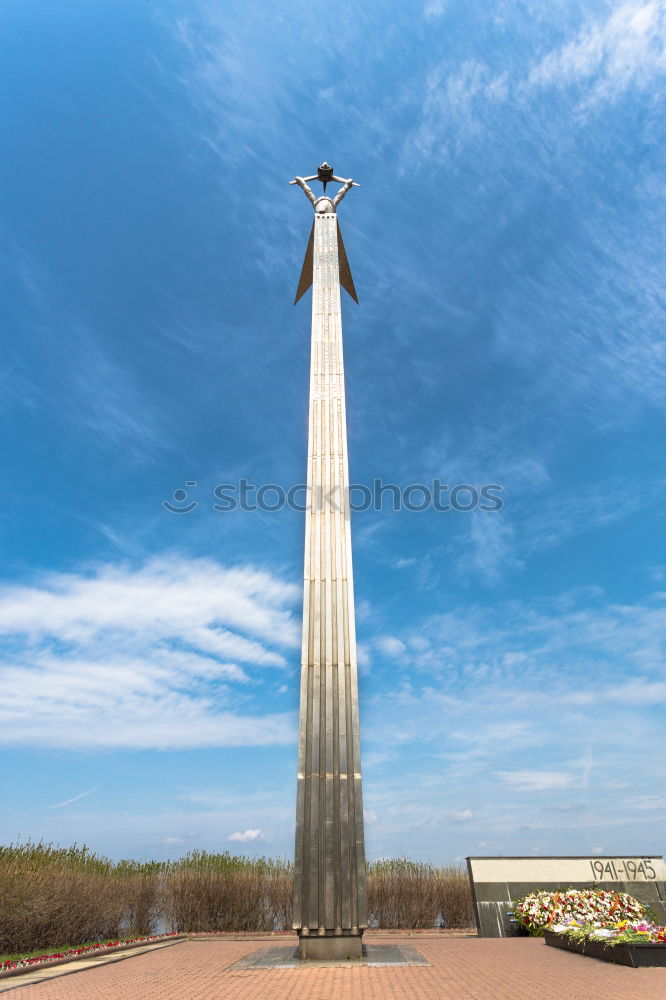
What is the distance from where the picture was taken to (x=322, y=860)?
31.5 feet

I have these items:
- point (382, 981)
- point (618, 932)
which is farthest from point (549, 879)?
point (382, 981)

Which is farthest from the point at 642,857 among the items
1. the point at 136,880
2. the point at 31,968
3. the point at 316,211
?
the point at 316,211

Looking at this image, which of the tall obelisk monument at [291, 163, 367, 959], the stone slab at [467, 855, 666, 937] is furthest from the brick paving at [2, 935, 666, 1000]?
the stone slab at [467, 855, 666, 937]

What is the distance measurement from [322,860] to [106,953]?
231 inches

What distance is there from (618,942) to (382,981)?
3945 millimetres

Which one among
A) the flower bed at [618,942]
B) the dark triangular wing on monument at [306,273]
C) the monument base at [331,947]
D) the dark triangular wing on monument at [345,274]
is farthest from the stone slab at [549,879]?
the dark triangular wing on monument at [306,273]

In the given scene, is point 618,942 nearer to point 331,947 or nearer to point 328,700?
point 331,947

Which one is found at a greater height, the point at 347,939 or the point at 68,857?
the point at 68,857

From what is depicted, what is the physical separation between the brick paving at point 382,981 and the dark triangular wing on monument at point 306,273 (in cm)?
1654

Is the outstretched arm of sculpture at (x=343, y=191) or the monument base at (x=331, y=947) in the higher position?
the outstretched arm of sculpture at (x=343, y=191)

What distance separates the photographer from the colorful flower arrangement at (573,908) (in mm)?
11898

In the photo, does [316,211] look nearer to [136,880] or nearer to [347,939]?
[347,939]

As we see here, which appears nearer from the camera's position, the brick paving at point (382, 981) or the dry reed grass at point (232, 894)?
the brick paving at point (382, 981)

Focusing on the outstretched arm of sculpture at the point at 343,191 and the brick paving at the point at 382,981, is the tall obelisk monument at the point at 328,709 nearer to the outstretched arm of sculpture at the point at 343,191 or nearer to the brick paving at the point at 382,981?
the brick paving at the point at 382,981
